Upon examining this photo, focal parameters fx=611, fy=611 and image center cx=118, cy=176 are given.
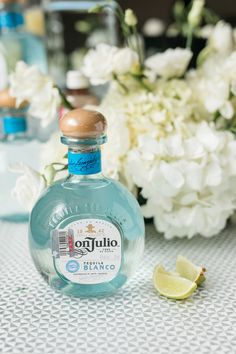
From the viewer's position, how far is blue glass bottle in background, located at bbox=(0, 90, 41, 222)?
2.77 feet

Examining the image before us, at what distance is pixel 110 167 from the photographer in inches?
29.1

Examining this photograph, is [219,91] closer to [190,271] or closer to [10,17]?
[190,271]

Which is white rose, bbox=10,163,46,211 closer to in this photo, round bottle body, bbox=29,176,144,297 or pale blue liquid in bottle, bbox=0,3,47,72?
round bottle body, bbox=29,176,144,297

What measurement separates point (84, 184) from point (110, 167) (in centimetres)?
11

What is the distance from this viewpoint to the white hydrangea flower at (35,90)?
2.54 ft

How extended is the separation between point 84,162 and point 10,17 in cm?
47

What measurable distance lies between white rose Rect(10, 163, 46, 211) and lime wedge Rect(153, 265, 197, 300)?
159mm

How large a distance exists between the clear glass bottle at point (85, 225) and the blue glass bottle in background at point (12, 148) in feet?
0.75

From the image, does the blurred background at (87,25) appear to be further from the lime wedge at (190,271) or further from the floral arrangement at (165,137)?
the lime wedge at (190,271)

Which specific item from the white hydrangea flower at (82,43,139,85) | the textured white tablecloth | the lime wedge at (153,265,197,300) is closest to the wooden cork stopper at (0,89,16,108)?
the white hydrangea flower at (82,43,139,85)

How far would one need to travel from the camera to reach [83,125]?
0.58 m

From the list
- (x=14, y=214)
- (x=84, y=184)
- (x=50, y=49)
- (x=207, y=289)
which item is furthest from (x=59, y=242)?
(x=50, y=49)

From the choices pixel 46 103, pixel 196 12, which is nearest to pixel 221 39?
pixel 196 12

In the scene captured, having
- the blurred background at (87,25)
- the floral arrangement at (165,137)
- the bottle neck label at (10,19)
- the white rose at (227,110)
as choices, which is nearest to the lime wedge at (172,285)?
the floral arrangement at (165,137)
